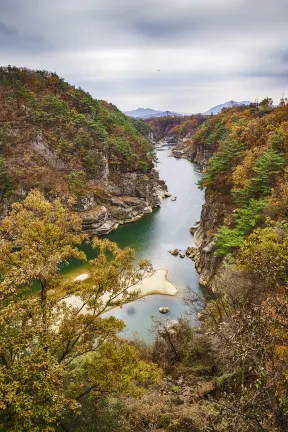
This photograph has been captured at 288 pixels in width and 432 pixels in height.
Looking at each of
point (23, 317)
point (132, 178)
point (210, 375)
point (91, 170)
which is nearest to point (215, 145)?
point (132, 178)

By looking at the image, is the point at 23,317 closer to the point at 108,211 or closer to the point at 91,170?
the point at 108,211

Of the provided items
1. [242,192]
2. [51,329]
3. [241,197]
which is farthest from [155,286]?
[51,329]

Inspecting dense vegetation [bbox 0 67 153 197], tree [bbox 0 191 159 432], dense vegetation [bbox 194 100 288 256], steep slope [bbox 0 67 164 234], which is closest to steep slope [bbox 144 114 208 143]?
dense vegetation [bbox 0 67 153 197]

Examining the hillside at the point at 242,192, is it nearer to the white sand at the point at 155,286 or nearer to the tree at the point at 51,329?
the white sand at the point at 155,286

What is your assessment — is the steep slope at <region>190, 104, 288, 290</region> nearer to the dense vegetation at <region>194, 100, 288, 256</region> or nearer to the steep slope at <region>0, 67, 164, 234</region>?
the dense vegetation at <region>194, 100, 288, 256</region>

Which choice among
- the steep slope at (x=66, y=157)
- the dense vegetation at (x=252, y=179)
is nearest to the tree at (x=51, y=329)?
the dense vegetation at (x=252, y=179)

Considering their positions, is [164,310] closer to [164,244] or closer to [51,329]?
[164,244]
